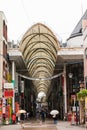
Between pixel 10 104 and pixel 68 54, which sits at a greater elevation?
pixel 68 54

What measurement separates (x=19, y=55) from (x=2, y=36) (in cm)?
758

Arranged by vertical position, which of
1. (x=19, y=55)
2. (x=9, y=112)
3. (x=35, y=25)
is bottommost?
(x=9, y=112)

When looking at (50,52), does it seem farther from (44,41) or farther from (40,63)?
(40,63)

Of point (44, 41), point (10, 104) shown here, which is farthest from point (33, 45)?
point (10, 104)

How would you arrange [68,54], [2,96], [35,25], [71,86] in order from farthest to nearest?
[71,86] < [68,54] < [35,25] < [2,96]

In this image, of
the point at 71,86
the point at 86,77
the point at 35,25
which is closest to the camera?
the point at 86,77

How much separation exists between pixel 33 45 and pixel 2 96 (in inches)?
639

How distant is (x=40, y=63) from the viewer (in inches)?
3364

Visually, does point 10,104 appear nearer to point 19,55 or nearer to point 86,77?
point 19,55

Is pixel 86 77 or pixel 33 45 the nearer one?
pixel 86 77

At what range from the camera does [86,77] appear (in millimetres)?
49812

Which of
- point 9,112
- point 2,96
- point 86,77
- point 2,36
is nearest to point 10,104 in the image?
point 9,112

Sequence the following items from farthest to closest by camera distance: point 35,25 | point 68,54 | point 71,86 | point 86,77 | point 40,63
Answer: point 40,63, point 71,86, point 68,54, point 35,25, point 86,77

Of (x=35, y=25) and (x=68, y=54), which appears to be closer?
(x=35, y=25)
